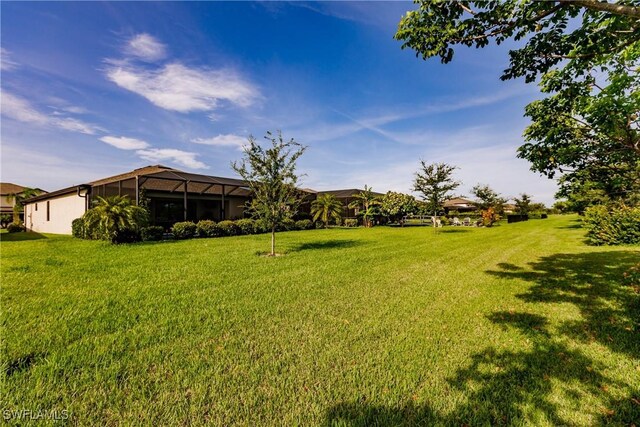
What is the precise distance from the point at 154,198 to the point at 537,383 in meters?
25.3

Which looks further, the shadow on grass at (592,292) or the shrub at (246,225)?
the shrub at (246,225)

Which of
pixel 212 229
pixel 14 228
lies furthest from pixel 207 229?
pixel 14 228

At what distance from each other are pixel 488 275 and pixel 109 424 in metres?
8.69

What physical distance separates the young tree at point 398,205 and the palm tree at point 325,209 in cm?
666

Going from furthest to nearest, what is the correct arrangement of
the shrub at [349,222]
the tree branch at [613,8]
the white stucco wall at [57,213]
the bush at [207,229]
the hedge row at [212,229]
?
the shrub at [349,222] → the white stucco wall at [57,213] → the bush at [207,229] → the hedge row at [212,229] → the tree branch at [613,8]

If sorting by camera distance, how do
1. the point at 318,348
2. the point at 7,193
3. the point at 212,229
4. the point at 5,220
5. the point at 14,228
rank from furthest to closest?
the point at 7,193, the point at 5,220, the point at 14,228, the point at 212,229, the point at 318,348

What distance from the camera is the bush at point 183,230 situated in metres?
16.5

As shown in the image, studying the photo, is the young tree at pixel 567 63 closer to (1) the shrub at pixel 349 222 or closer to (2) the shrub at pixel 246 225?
(2) the shrub at pixel 246 225

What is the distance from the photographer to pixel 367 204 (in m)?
33.0

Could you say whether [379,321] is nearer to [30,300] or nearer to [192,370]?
[192,370]

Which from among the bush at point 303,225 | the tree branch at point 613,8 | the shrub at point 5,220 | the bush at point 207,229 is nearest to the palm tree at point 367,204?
the bush at point 303,225
